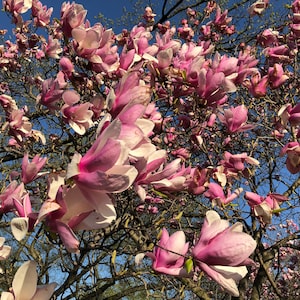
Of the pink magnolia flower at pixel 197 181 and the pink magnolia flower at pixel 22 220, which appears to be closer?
the pink magnolia flower at pixel 22 220

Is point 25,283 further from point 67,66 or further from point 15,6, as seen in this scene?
point 15,6

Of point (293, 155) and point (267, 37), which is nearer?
point (293, 155)

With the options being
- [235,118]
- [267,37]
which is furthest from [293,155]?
[267,37]

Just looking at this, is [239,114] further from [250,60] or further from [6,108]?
[6,108]

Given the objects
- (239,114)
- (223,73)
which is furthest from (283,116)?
(223,73)

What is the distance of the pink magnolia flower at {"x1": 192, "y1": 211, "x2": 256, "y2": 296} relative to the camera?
85 centimetres

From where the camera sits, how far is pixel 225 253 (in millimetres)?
854

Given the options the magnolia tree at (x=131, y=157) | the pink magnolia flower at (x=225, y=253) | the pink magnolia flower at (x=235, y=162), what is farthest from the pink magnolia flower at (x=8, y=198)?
the pink magnolia flower at (x=235, y=162)

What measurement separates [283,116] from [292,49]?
1304 mm

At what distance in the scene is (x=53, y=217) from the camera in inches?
29.4

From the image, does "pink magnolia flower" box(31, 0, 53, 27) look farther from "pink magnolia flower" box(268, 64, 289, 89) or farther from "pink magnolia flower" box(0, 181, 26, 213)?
"pink magnolia flower" box(0, 181, 26, 213)

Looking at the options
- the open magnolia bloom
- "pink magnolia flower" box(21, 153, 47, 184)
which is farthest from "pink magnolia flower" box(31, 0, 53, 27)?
the open magnolia bloom

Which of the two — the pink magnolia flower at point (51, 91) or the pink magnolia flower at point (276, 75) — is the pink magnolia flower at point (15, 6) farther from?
the pink magnolia flower at point (276, 75)

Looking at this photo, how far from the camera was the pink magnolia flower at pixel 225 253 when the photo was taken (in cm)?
85
